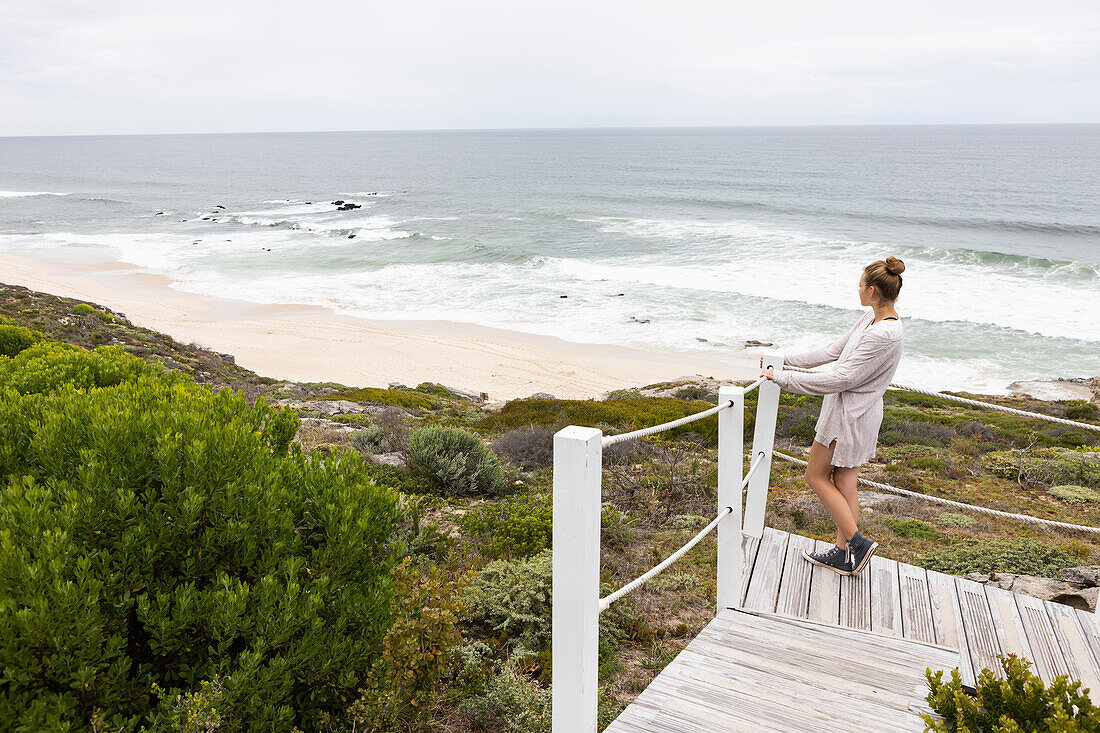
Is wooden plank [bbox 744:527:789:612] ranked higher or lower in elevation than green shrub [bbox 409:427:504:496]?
higher

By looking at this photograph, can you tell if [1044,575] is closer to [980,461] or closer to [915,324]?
[980,461]

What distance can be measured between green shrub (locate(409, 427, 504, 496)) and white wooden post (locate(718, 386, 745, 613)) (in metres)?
3.51

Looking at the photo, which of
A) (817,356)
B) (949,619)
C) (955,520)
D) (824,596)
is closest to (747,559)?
(824,596)

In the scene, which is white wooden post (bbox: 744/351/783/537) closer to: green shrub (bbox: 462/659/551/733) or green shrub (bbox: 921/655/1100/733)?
green shrub (bbox: 462/659/551/733)

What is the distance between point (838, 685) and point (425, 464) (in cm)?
466

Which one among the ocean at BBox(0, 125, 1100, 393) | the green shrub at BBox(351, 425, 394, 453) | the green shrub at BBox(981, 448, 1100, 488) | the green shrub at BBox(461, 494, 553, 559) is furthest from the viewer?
the ocean at BBox(0, 125, 1100, 393)

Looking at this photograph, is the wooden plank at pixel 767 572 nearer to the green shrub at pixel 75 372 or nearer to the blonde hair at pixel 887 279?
the blonde hair at pixel 887 279

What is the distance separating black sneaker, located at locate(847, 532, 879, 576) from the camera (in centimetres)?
422

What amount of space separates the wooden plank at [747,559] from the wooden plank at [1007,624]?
1.26 metres

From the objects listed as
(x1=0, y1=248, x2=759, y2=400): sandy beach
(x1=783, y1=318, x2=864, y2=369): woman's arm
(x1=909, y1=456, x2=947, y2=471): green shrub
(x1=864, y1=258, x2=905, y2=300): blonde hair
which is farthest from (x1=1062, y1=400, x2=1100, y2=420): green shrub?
(x1=864, y1=258, x2=905, y2=300): blonde hair

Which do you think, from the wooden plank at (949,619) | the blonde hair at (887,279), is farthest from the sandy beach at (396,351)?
the blonde hair at (887,279)

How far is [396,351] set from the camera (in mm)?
22297

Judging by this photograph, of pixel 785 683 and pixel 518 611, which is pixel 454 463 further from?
pixel 785 683

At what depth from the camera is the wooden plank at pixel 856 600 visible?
378 centimetres
